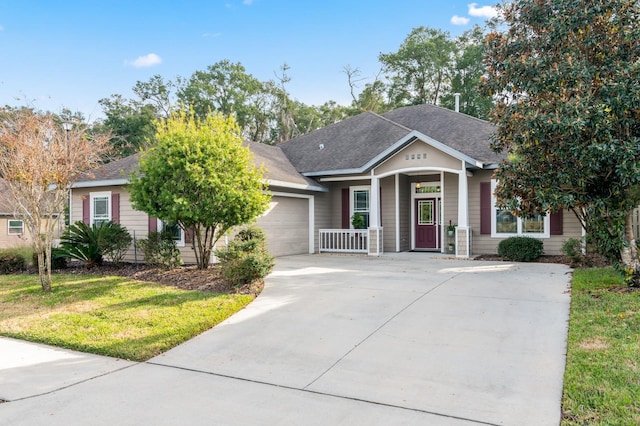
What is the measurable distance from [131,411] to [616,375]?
4.48m

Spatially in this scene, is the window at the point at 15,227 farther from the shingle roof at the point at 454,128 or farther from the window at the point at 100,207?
the shingle roof at the point at 454,128

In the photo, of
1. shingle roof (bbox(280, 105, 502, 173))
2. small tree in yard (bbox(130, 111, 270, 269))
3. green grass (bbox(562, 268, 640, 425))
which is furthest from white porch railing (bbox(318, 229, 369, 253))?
green grass (bbox(562, 268, 640, 425))

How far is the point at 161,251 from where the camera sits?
35.5ft

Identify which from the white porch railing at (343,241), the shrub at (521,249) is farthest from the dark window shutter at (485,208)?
the white porch railing at (343,241)

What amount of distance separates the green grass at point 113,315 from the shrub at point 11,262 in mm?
2962

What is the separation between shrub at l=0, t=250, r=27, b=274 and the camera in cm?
1201

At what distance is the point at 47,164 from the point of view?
8.22 metres

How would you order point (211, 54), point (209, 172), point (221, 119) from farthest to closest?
point (211, 54) → point (221, 119) → point (209, 172)

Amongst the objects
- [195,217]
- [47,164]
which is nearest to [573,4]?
[195,217]

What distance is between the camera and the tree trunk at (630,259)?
732 centimetres

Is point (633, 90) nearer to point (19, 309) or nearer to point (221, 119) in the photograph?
point (221, 119)

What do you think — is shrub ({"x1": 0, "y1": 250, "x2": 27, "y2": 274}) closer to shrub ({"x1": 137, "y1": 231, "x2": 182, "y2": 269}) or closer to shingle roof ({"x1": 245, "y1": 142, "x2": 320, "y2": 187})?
shrub ({"x1": 137, "y1": 231, "x2": 182, "y2": 269})

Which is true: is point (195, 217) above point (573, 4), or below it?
below

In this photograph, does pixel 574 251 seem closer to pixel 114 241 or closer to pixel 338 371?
pixel 338 371
